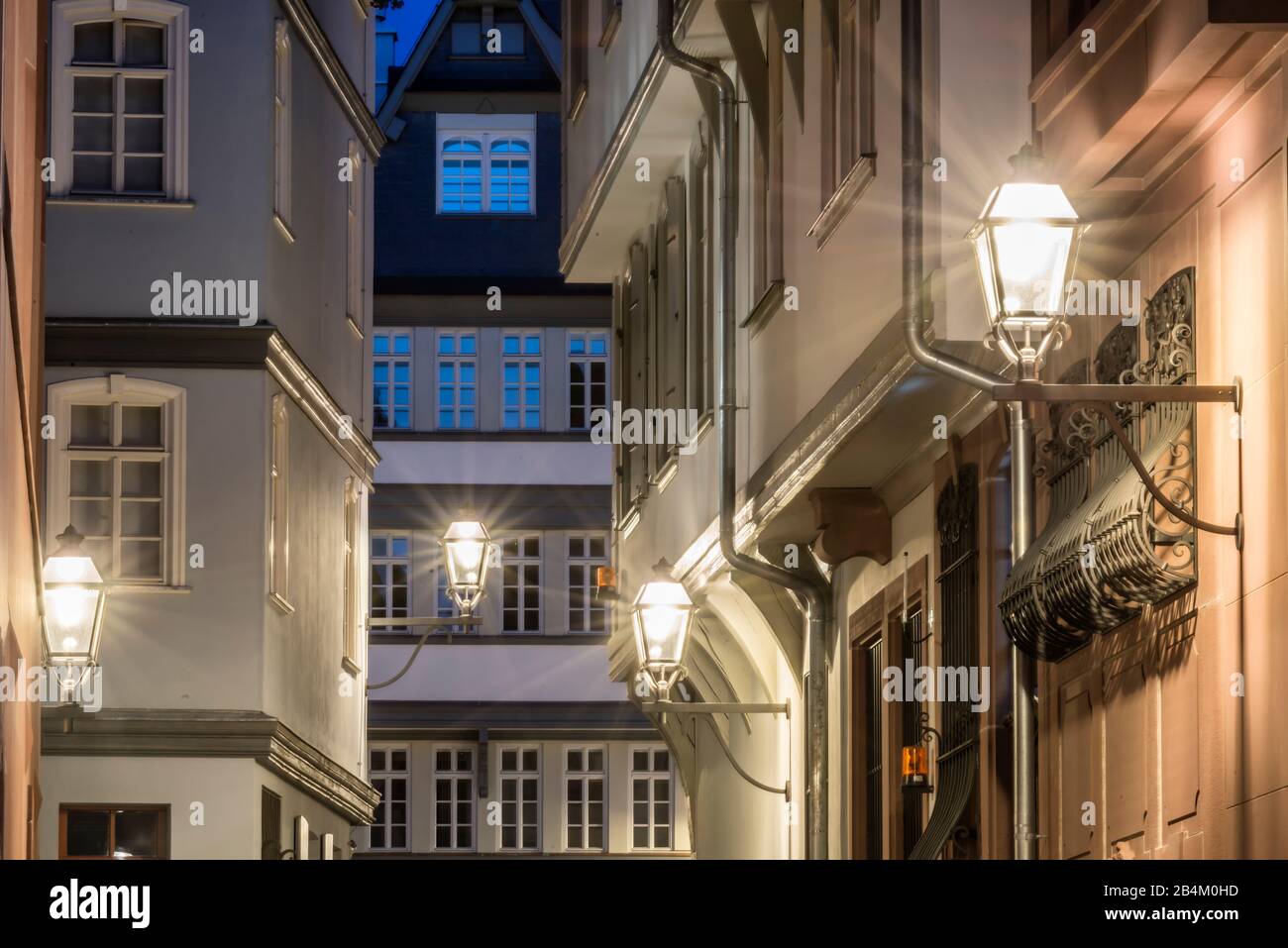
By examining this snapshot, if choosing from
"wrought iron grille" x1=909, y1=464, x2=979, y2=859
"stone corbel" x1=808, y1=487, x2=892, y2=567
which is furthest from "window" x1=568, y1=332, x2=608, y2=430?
"wrought iron grille" x1=909, y1=464, x2=979, y2=859

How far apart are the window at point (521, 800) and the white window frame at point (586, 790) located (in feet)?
1.23

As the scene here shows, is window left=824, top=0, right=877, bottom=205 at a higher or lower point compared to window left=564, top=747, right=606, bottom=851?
higher

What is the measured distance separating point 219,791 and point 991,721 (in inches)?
449

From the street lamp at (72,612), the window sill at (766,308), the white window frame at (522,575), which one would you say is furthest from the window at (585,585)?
the window sill at (766,308)

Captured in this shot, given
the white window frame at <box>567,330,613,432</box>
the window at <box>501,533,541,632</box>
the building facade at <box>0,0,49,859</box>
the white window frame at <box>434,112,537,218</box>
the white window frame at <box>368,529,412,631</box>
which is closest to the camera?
the building facade at <box>0,0,49,859</box>

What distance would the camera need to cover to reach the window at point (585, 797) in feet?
129

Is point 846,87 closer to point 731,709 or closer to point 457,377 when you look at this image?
point 731,709

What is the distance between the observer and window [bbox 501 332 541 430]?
40.2m

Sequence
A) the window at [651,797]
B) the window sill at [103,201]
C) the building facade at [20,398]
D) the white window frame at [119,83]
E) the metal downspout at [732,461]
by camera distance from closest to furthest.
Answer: the building facade at [20,398], the metal downspout at [732,461], the white window frame at [119,83], the window sill at [103,201], the window at [651,797]

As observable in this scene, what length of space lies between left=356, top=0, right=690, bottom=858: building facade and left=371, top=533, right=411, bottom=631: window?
0.11 ft

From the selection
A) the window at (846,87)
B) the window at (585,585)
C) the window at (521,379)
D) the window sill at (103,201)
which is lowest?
the window at (846,87)

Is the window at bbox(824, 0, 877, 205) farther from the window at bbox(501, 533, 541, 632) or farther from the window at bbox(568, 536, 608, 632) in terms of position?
the window at bbox(501, 533, 541, 632)

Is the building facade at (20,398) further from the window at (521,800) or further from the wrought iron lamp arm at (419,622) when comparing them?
the window at (521,800)

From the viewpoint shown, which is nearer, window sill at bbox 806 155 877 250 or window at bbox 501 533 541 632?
window sill at bbox 806 155 877 250
